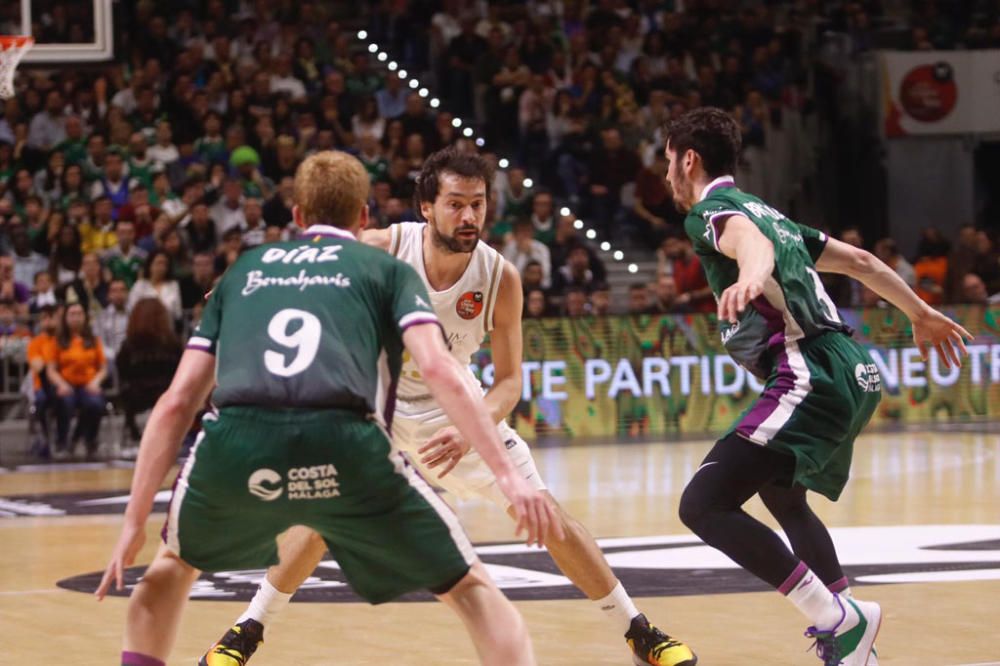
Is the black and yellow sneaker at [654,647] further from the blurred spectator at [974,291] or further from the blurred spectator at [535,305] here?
the blurred spectator at [974,291]

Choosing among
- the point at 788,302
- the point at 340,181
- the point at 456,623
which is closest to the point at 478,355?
the point at 456,623

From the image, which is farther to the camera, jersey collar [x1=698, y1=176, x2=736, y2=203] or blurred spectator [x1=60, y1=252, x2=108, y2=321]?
blurred spectator [x1=60, y1=252, x2=108, y2=321]

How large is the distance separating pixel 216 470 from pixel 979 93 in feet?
66.9

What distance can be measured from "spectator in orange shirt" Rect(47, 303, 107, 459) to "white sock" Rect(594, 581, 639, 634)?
1013 cm

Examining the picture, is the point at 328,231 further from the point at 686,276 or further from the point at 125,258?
the point at 686,276

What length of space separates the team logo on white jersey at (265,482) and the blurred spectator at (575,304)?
41.0ft

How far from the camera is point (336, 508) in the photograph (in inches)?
170

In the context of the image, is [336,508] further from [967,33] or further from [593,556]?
[967,33]

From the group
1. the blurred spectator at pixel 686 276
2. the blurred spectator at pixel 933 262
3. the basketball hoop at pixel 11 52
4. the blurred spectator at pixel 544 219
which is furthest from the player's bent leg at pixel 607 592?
the blurred spectator at pixel 933 262

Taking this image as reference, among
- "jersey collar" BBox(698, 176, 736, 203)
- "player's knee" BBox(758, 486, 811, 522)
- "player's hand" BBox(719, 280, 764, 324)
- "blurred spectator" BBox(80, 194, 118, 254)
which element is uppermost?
"jersey collar" BBox(698, 176, 736, 203)

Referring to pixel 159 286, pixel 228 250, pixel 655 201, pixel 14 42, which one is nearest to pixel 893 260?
pixel 655 201

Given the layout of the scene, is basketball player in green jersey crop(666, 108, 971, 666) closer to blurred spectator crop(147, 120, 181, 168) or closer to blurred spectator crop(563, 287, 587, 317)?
blurred spectator crop(563, 287, 587, 317)

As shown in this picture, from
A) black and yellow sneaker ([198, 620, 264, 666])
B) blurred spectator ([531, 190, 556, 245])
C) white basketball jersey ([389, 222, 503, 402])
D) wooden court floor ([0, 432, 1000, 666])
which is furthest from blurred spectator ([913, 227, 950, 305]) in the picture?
black and yellow sneaker ([198, 620, 264, 666])

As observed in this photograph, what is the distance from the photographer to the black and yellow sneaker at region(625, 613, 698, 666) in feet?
19.7
